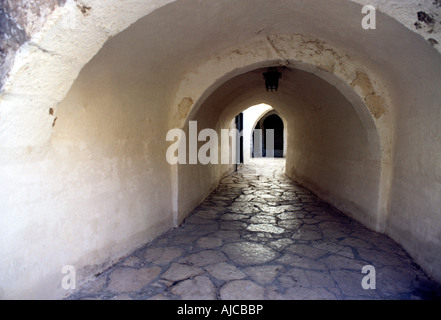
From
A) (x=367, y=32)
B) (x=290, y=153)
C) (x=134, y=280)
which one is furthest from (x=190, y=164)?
(x=290, y=153)

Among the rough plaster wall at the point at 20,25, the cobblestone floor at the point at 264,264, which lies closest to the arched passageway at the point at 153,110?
the rough plaster wall at the point at 20,25

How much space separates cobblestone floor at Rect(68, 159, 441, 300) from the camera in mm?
2482

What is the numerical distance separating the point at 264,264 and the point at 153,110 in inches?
89.0

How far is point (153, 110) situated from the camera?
3.68 metres

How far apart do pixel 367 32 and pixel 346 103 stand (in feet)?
Answer: 6.91

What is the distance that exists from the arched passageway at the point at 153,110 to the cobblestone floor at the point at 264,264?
0.21 metres

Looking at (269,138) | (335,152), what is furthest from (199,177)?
(269,138)

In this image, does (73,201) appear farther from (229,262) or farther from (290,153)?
(290,153)

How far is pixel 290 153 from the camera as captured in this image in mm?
A: 9992

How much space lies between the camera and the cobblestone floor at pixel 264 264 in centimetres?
248

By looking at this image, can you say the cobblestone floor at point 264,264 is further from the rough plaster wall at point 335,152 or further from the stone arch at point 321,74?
the stone arch at point 321,74

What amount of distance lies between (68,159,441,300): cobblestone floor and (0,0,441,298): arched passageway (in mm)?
205

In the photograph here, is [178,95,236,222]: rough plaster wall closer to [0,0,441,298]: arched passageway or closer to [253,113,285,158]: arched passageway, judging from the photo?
[0,0,441,298]: arched passageway

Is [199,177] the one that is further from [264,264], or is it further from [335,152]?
[264,264]
